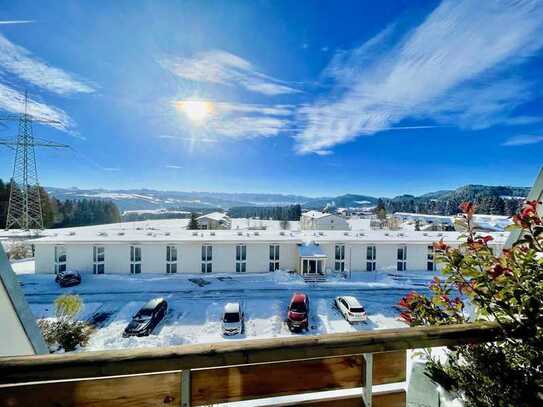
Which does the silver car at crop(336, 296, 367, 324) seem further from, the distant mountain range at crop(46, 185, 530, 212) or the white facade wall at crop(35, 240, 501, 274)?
the white facade wall at crop(35, 240, 501, 274)

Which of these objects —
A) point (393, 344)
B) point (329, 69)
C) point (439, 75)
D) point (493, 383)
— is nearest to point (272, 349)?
point (393, 344)

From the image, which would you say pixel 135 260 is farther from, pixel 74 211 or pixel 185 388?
pixel 185 388

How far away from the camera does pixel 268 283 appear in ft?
33.0

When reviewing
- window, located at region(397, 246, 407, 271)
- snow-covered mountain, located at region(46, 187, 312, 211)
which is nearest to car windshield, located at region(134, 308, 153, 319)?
snow-covered mountain, located at region(46, 187, 312, 211)

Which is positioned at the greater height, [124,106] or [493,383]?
[124,106]

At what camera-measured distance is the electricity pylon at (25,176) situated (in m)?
6.45

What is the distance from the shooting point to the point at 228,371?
884 mm

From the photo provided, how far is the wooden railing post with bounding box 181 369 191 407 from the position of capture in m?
0.84

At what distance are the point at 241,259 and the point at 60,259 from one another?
24.9 ft

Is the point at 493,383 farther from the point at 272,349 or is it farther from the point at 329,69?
the point at 329,69

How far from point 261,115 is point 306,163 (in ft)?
40.2

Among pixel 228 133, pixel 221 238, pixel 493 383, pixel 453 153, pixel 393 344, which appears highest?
pixel 228 133

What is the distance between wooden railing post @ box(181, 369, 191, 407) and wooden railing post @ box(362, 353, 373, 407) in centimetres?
65

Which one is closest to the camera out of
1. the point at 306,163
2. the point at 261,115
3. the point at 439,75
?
the point at 439,75
